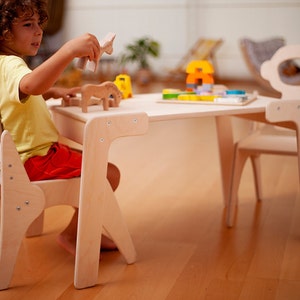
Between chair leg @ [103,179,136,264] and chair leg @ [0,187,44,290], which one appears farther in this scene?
chair leg @ [103,179,136,264]

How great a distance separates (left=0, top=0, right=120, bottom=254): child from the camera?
1.85m

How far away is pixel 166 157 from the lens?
3.69 meters

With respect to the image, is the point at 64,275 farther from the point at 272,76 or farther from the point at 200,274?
the point at 272,76

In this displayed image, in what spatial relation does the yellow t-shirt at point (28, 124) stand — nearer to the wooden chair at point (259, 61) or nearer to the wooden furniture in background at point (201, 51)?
the wooden chair at point (259, 61)

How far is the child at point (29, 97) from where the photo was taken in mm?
1846

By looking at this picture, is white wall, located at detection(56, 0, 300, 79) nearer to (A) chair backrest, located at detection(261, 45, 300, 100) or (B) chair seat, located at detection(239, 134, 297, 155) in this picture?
(A) chair backrest, located at detection(261, 45, 300, 100)

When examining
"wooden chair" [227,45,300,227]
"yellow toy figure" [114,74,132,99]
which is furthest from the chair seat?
"yellow toy figure" [114,74,132,99]

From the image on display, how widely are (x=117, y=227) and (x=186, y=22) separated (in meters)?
6.02

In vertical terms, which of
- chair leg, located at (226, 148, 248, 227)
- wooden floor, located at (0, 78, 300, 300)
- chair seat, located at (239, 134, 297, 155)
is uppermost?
chair seat, located at (239, 134, 297, 155)

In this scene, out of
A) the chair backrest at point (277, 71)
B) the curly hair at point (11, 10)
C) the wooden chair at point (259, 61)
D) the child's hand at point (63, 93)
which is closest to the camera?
the curly hair at point (11, 10)

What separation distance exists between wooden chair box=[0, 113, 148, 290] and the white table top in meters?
0.10

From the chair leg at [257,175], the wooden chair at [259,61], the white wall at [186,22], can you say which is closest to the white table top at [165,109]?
the chair leg at [257,175]

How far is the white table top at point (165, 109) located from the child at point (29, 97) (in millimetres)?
112

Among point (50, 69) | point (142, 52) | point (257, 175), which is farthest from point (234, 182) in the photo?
point (142, 52)
